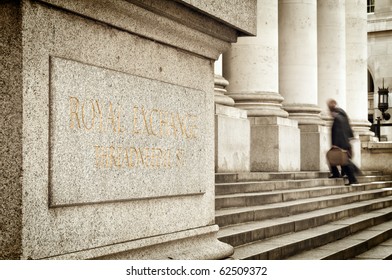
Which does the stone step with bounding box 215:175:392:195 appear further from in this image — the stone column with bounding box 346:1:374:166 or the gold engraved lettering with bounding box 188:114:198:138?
the stone column with bounding box 346:1:374:166

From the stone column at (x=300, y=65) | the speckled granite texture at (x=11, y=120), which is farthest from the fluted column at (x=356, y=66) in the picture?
the speckled granite texture at (x=11, y=120)

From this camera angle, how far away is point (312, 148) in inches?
674

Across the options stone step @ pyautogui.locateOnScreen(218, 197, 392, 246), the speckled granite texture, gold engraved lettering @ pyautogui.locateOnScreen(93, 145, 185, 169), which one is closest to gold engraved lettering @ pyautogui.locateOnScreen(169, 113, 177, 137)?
gold engraved lettering @ pyautogui.locateOnScreen(93, 145, 185, 169)

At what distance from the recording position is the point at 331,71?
63.9ft

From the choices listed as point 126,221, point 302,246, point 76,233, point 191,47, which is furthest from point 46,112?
point 302,246

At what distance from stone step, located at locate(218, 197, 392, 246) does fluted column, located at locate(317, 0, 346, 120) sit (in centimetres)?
775

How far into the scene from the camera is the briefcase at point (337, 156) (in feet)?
48.1

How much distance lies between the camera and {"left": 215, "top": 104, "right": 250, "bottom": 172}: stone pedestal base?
11.7 meters

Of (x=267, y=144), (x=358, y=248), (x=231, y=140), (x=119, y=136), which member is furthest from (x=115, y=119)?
(x=267, y=144)

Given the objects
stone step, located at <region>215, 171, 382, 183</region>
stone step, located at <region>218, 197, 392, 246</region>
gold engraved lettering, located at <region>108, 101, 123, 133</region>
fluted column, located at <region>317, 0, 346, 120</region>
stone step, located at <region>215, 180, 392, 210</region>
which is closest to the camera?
gold engraved lettering, located at <region>108, 101, 123, 133</region>

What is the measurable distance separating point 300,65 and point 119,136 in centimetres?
1262

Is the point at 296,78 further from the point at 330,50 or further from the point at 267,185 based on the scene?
the point at 267,185
